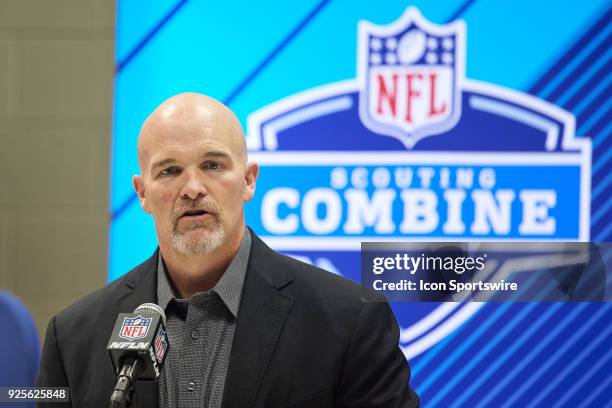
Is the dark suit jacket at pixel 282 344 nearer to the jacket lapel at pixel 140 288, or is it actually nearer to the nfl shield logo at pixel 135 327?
the jacket lapel at pixel 140 288

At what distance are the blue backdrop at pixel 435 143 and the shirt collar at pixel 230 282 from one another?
0.86m

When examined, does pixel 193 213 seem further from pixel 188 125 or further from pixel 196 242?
pixel 188 125

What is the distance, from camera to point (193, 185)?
1784mm

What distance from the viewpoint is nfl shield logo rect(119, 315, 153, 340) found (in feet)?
3.94

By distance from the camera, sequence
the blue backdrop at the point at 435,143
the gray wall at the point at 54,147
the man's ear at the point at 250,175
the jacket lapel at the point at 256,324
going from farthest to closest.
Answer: the gray wall at the point at 54,147
the blue backdrop at the point at 435,143
the man's ear at the point at 250,175
the jacket lapel at the point at 256,324

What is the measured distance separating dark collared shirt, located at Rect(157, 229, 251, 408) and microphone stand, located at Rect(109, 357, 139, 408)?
537 mm

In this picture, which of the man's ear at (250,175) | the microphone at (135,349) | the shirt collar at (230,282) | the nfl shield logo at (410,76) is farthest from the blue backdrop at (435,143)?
the microphone at (135,349)

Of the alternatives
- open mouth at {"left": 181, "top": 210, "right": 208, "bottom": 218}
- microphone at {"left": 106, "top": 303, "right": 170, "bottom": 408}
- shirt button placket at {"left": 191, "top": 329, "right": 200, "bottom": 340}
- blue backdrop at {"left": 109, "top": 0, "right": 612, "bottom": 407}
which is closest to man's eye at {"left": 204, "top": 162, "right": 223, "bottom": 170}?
open mouth at {"left": 181, "top": 210, "right": 208, "bottom": 218}

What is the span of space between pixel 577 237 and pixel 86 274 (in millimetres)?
1780

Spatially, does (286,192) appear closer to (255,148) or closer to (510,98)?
(255,148)

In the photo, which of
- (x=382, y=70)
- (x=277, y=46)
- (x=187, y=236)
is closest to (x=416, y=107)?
(x=382, y=70)

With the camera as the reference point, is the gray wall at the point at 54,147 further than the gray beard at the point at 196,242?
Yes

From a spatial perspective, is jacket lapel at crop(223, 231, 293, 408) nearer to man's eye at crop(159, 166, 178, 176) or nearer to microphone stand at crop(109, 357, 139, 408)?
man's eye at crop(159, 166, 178, 176)

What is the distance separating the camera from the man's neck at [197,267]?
1867mm
